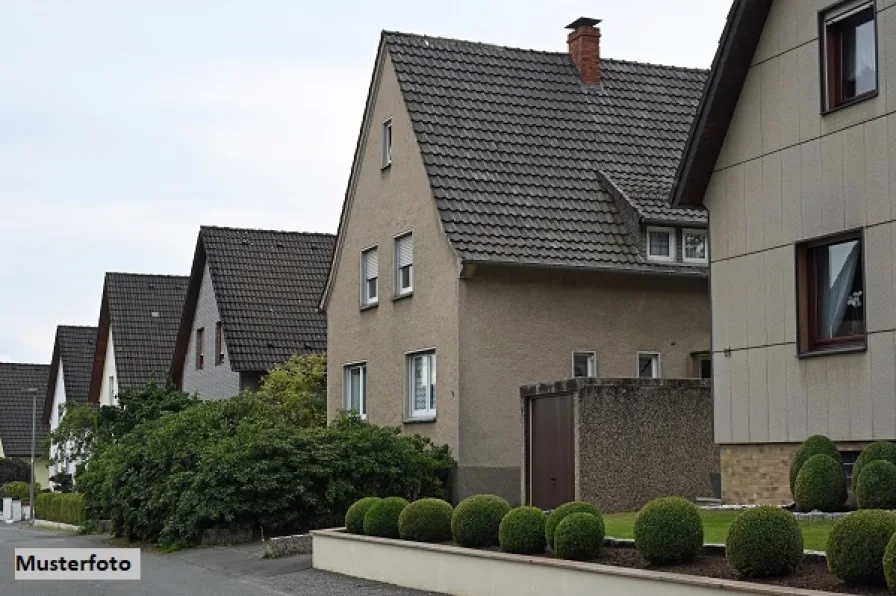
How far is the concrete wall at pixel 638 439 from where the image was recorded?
21.5 metres

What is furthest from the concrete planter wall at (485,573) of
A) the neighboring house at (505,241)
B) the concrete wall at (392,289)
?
the concrete wall at (392,289)

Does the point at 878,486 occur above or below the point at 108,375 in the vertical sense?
below

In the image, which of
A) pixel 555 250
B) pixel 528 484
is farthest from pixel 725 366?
pixel 555 250

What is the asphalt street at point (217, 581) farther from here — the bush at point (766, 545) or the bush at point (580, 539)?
the bush at point (766, 545)

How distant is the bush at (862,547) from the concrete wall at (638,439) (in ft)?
33.8

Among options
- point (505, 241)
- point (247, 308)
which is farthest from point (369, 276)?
point (247, 308)

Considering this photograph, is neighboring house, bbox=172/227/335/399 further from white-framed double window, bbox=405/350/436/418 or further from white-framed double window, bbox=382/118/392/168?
white-framed double window, bbox=405/350/436/418

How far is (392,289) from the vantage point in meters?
28.5

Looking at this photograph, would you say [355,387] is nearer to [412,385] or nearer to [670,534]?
[412,385]

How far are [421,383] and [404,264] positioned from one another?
8.04 ft

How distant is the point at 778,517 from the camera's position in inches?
470

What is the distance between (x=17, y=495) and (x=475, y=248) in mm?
39687

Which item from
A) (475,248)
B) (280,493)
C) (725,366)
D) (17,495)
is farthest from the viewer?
(17,495)

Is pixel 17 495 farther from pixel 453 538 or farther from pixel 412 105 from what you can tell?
pixel 453 538
